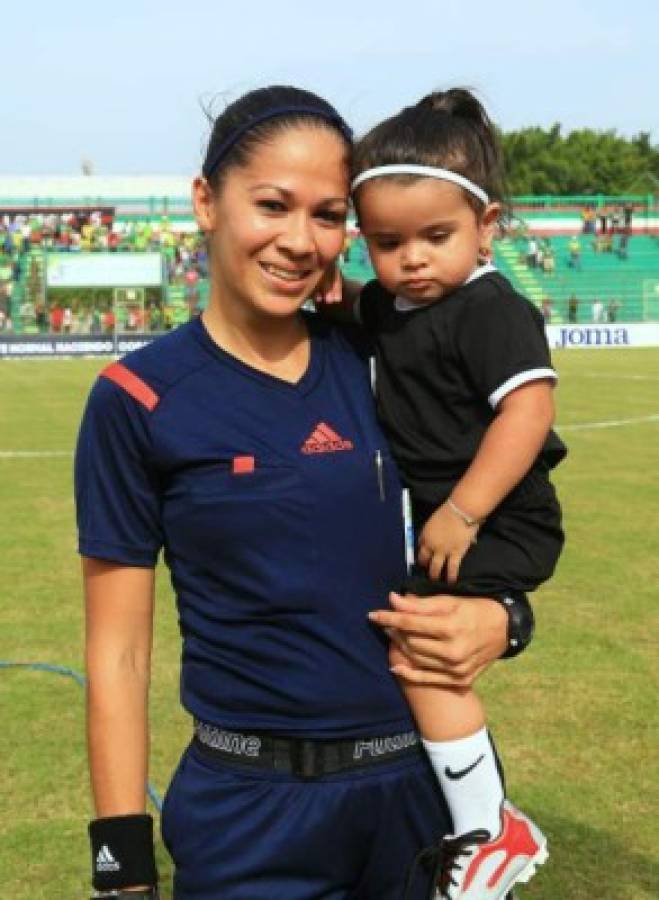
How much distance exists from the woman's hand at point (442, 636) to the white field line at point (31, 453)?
45.7 ft

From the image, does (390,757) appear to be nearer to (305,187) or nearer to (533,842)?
(533,842)

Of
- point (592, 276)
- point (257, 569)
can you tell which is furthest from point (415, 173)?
point (592, 276)

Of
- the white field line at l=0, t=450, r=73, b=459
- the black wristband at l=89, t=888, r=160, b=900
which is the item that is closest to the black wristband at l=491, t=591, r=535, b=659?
the black wristband at l=89, t=888, r=160, b=900

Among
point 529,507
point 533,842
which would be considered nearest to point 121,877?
point 533,842

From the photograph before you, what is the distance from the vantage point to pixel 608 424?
19.1m

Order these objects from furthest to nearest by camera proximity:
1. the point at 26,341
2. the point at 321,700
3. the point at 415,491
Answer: the point at 26,341 < the point at 415,491 < the point at 321,700

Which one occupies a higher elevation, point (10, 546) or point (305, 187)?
point (305, 187)

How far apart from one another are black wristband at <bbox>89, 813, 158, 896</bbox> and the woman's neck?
0.91 metres

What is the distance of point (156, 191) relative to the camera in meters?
66.8

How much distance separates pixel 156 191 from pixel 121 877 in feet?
217

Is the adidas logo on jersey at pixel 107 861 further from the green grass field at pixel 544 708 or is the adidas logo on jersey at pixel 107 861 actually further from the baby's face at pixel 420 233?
the green grass field at pixel 544 708

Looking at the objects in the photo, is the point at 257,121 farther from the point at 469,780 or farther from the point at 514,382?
the point at 469,780

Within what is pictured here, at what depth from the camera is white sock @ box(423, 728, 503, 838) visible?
2.72 m

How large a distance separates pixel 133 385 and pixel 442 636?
77 centimetres
